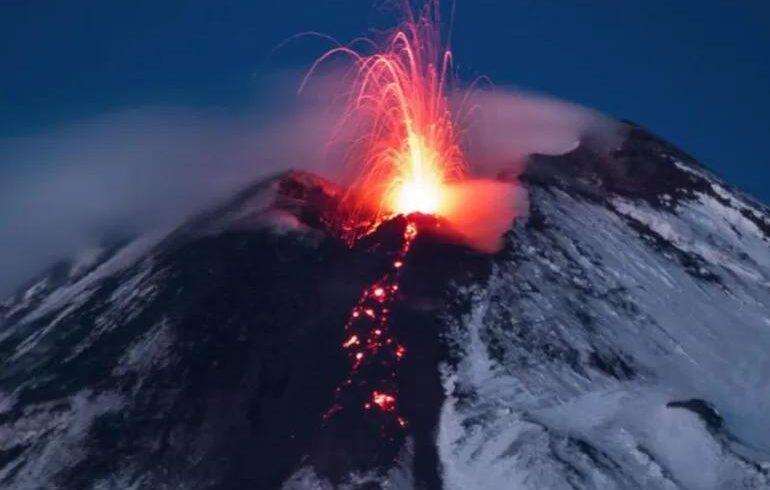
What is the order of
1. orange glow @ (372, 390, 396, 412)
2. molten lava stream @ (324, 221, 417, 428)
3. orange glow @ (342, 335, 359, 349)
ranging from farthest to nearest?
orange glow @ (342, 335, 359, 349) < molten lava stream @ (324, 221, 417, 428) < orange glow @ (372, 390, 396, 412)

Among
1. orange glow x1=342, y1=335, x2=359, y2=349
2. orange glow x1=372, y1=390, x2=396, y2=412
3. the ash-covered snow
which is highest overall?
orange glow x1=372, y1=390, x2=396, y2=412

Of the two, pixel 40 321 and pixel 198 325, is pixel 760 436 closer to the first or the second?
pixel 198 325

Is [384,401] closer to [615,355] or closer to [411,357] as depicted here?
[411,357]

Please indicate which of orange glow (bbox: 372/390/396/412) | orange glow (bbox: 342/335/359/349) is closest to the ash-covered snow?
orange glow (bbox: 372/390/396/412)

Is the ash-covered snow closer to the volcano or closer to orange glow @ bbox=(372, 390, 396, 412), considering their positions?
the volcano

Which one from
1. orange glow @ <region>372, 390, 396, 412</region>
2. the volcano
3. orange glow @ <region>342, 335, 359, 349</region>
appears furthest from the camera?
orange glow @ <region>342, 335, 359, 349</region>

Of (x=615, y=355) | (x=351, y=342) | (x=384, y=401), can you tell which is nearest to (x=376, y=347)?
(x=351, y=342)

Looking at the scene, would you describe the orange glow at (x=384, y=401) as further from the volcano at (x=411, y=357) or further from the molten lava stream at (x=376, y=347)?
the volcano at (x=411, y=357)
